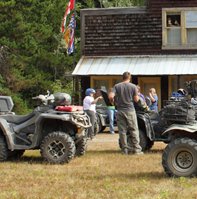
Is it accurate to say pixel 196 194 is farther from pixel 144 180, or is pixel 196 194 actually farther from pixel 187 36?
pixel 187 36

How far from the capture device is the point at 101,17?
86.0ft

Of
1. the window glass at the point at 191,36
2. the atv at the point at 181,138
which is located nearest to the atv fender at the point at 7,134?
the atv at the point at 181,138

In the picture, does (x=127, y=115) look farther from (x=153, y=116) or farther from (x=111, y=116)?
(x=111, y=116)

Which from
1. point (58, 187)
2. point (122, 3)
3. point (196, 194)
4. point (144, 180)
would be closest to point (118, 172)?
point (144, 180)

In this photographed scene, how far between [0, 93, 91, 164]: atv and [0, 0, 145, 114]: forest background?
1328 centimetres

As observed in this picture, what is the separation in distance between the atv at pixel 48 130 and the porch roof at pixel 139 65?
12.2 meters

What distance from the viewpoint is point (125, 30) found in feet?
85.0

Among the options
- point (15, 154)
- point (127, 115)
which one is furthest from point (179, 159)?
point (15, 154)

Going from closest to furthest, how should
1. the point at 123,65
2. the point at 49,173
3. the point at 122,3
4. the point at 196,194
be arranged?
the point at 196,194 → the point at 49,173 → the point at 123,65 → the point at 122,3

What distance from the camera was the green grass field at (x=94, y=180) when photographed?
316 inches

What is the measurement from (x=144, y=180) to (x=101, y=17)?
17.7 meters

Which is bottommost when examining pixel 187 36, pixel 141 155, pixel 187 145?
pixel 141 155

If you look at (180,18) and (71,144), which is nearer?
(71,144)

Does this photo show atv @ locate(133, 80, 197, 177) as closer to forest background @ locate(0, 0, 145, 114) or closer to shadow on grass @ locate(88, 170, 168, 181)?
shadow on grass @ locate(88, 170, 168, 181)
